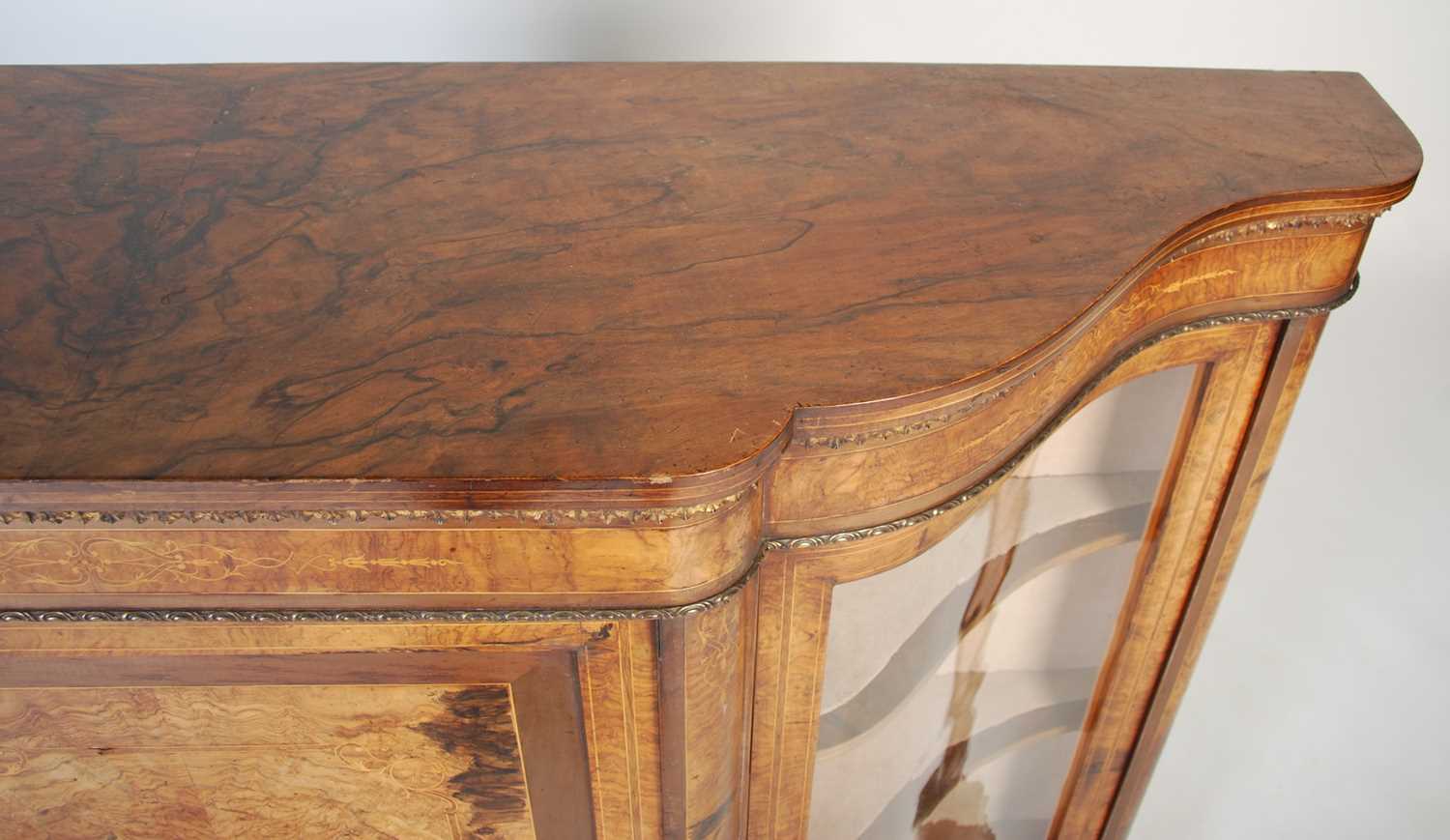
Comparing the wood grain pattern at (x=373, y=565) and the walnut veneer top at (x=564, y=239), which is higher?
the walnut veneer top at (x=564, y=239)

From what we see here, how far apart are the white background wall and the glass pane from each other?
507 millimetres

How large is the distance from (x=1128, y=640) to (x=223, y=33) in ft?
4.18

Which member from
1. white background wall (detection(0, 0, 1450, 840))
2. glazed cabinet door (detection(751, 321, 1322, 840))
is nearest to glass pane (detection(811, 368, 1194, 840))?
glazed cabinet door (detection(751, 321, 1322, 840))

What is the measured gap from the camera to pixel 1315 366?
205 centimetres

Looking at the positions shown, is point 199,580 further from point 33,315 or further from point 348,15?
point 348,15

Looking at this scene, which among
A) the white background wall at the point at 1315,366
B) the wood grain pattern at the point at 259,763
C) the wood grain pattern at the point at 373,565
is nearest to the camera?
the wood grain pattern at the point at 373,565

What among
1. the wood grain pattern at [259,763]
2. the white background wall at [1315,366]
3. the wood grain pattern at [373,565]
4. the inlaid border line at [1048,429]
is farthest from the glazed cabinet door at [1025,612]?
the white background wall at [1315,366]

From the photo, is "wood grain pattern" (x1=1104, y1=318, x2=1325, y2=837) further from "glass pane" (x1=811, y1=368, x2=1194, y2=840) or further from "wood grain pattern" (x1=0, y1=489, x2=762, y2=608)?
"wood grain pattern" (x1=0, y1=489, x2=762, y2=608)

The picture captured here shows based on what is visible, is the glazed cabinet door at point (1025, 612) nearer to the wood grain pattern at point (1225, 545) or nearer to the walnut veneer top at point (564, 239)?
the wood grain pattern at point (1225, 545)

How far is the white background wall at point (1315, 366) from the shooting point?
5.30 feet

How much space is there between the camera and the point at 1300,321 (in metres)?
1.09

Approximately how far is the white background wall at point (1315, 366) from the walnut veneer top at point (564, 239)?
1.55 feet

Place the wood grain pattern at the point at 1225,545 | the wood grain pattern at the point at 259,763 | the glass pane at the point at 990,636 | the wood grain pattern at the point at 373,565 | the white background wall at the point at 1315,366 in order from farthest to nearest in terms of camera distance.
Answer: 1. the white background wall at the point at 1315,366
2. the wood grain pattern at the point at 1225,545
3. the glass pane at the point at 990,636
4. the wood grain pattern at the point at 259,763
5. the wood grain pattern at the point at 373,565

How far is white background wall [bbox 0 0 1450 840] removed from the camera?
1616 millimetres
